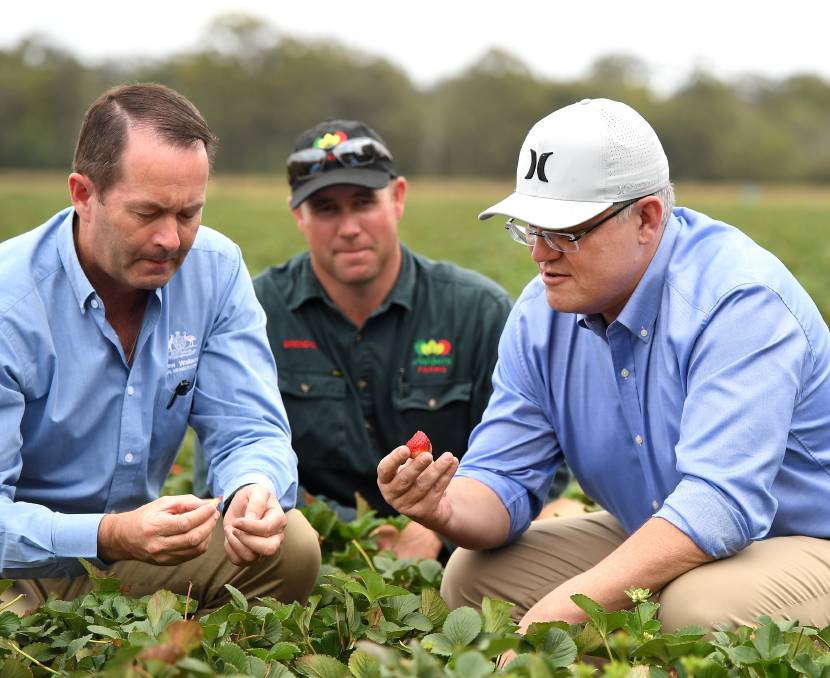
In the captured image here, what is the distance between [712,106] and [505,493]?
66673 millimetres

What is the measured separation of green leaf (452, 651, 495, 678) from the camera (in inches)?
70.7

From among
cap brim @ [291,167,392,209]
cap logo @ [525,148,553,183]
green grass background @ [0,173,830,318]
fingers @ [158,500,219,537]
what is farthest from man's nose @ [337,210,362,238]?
green grass background @ [0,173,830,318]

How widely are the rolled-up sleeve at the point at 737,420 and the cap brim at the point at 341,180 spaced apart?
1832mm

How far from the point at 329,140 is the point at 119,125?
153 centimetres

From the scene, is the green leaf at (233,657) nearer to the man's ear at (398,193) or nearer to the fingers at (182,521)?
the fingers at (182,521)

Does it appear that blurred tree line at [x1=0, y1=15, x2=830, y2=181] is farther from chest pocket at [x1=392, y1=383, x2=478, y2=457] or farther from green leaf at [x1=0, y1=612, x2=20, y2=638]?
green leaf at [x1=0, y1=612, x2=20, y2=638]

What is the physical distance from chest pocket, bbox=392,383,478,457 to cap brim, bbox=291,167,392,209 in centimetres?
77

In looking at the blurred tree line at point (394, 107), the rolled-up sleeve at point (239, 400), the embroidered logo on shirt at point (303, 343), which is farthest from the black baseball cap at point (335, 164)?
the blurred tree line at point (394, 107)

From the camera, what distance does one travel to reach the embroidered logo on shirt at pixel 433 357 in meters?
4.30

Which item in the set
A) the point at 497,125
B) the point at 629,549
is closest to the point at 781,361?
the point at 629,549

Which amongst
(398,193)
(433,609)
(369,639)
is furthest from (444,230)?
(369,639)

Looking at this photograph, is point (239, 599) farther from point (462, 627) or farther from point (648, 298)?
point (648, 298)

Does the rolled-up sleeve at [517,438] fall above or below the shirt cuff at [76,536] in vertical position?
above

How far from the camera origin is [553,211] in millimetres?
2713
